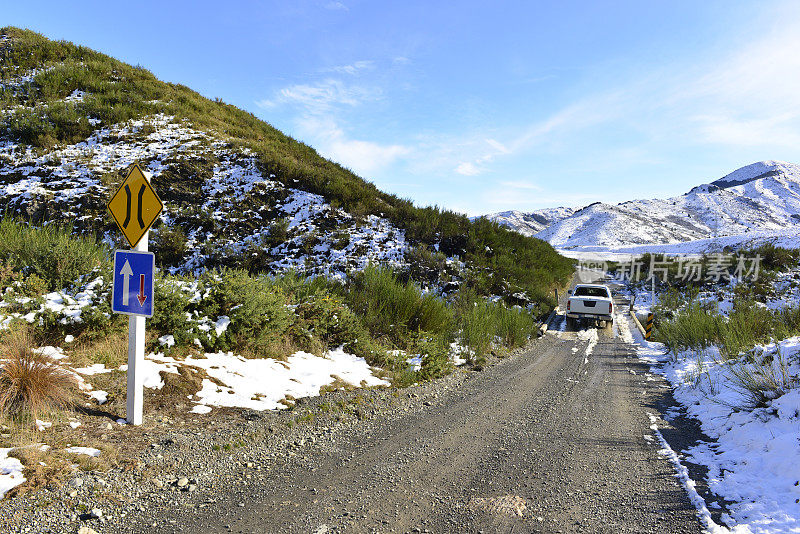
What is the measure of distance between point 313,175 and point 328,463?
1800 cm

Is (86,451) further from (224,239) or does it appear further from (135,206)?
(224,239)

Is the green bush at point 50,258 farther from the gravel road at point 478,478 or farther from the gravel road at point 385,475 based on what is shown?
the gravel road at point 478,478

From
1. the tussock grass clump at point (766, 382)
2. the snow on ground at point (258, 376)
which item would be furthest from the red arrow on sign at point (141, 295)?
the tussock grass clump at point (766, 382)


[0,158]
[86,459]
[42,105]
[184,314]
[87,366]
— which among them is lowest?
[86,459]

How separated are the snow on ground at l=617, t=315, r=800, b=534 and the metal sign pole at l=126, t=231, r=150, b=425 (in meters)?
5.55

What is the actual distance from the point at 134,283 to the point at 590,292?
16319 mm

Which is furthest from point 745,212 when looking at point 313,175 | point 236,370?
point 236,370

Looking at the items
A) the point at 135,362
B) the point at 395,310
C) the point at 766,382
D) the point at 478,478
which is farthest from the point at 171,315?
the point at 766,382

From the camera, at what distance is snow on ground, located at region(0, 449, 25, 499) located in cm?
291

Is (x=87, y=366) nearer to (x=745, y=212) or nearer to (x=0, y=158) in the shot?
(x=0, y=158)

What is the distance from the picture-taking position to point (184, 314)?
19.7 ft

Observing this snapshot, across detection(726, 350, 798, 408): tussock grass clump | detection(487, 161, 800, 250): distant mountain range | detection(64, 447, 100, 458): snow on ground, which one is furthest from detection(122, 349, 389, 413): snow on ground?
detection(487, 161, 800, 250): distant mountain range

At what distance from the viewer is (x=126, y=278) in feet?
13.3

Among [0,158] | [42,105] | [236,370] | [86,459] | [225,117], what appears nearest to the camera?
[86,459]
